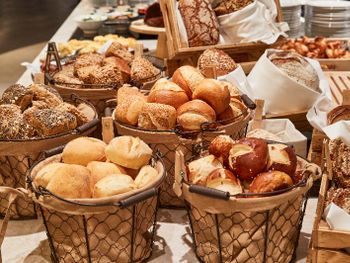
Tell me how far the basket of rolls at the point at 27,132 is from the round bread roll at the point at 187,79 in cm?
24

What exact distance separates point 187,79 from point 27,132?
1.38 feet

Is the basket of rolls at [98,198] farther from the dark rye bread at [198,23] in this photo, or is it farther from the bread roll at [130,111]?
the dark rye bread at [198,23]

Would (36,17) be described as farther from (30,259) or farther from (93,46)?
(30,259)

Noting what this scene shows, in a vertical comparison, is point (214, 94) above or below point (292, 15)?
above

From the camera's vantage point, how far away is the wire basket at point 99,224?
3.25ft

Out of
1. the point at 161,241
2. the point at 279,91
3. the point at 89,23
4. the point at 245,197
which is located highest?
the point at 245,197

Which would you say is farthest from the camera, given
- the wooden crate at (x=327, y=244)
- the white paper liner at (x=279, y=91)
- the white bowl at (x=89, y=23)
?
the white bowl at (x=89, y=23)

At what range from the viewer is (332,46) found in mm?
2535

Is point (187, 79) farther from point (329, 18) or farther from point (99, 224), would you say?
point (329, 18)

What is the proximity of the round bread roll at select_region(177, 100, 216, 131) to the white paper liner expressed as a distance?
0.48 meters

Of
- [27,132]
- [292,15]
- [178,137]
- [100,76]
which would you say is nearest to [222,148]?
[178,137]

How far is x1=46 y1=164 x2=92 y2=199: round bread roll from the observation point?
1.01 metres

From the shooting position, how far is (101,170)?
1095mm

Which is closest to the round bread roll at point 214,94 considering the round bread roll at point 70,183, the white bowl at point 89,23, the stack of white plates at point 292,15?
the round bread roll at point 70,183
